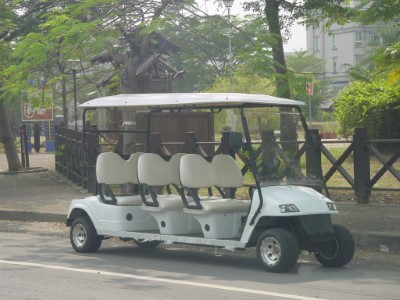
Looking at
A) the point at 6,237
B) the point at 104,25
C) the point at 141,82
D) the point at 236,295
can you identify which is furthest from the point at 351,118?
the point at 236,295

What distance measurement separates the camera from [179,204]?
11.4 m

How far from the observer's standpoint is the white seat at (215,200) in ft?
35.2

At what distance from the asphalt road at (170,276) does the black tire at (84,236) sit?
0.50 ft

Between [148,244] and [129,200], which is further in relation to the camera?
[148,244]

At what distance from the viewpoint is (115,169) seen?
1212cm

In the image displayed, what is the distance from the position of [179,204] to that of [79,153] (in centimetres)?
1059

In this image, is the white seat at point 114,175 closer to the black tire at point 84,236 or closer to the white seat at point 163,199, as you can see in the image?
the white seat at point 163,199

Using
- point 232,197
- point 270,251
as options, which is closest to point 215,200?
point 232,197

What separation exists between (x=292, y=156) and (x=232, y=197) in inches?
48.0

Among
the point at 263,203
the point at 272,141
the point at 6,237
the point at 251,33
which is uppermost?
the point at 251,33

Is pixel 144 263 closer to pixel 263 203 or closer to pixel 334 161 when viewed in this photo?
pixel 263 203

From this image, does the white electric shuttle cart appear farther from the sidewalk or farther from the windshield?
the sidewalk

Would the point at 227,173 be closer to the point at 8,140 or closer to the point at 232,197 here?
the point at 232,197

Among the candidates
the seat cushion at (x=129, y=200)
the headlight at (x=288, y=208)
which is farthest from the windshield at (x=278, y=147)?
the seat cushion at (x=129, y=200)
